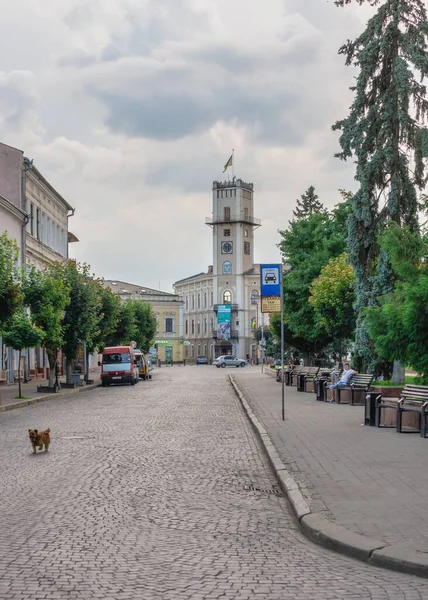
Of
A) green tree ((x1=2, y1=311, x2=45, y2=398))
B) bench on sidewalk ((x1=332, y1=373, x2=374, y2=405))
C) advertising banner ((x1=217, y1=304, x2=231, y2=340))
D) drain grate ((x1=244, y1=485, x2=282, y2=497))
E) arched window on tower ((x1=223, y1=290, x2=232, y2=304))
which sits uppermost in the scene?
arched window on tower ((x1=223, y1=290, x2=232, y2=304))

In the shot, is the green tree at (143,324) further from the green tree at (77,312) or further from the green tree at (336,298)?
the green tree at (336,298)

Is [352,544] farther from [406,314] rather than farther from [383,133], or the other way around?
[383,133]

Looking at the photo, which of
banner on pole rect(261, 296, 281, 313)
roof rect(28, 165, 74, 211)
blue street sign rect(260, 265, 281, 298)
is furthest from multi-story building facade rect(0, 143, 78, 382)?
A: blue street sign rect(260, 265, 281, 298)

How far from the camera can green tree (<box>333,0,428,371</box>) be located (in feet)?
102

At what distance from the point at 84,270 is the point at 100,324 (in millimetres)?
7978

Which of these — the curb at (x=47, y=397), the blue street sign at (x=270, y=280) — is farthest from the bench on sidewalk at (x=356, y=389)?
the curb at (x=47, y=397)

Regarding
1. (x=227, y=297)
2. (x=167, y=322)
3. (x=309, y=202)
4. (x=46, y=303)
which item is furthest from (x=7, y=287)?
(x=167, y=322)

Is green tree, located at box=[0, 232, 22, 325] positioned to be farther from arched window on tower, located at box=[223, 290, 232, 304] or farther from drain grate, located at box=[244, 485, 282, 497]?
arched window on tower, located at box=[223, 290, 232, 304]

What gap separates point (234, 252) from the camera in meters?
130

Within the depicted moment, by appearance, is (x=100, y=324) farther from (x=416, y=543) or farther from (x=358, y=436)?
(x=416, y=543)

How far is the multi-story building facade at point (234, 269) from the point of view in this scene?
12900 centimetres

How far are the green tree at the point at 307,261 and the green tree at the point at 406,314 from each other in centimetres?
2409

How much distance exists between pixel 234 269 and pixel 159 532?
400 feet

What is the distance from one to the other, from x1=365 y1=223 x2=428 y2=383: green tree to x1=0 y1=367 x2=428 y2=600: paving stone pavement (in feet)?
17.4
